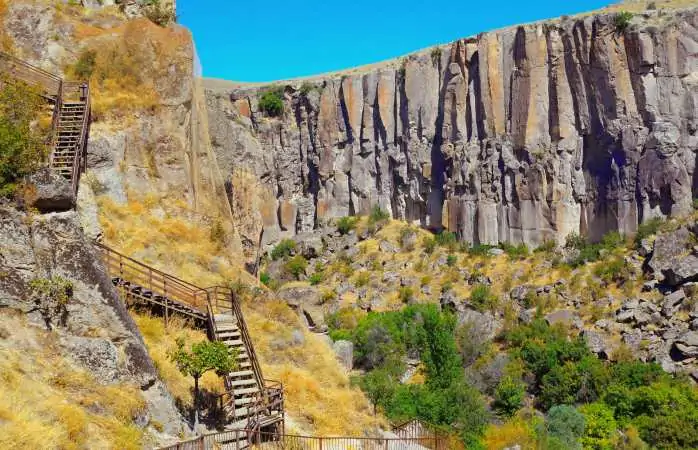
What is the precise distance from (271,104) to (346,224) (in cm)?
1578

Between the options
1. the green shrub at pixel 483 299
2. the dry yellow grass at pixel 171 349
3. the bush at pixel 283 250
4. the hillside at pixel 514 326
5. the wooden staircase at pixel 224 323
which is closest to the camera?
the wooden staircase at pixel 224 323

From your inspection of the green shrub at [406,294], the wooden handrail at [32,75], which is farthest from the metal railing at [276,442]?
the green shrub at [406,294]

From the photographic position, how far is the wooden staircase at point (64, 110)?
18562 mm

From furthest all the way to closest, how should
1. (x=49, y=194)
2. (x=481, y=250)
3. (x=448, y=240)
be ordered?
(x=448, y=240)
(x=481, y=250)
(x=49, y=194)

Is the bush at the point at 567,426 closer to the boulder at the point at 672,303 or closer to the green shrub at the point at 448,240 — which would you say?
the boulder at the point at 672,303

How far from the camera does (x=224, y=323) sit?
18328 millimetres

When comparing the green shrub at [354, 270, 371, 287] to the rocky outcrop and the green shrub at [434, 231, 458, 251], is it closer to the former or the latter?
the green shrub at [434, 231, 458, 251]

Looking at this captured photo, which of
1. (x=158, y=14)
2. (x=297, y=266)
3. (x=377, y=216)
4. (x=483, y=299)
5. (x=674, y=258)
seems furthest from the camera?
(x=377, y=216)

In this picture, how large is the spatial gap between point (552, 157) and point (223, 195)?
118 ft

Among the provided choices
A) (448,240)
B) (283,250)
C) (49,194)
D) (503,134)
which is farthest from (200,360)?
(283,250)

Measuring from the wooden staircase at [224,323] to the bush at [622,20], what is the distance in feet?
143

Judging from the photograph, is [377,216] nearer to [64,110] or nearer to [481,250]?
[481,250]

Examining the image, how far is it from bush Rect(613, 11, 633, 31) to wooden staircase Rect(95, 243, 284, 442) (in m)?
43.5

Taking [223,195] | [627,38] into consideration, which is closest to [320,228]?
[627,38]
